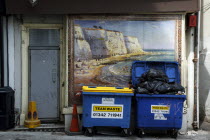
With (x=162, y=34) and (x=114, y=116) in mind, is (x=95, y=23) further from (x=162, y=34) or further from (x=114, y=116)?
(x=114, y=116)

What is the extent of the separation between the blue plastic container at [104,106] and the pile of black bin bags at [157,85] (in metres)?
0.35

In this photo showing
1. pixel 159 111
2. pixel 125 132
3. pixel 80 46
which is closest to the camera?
pixel 159 111

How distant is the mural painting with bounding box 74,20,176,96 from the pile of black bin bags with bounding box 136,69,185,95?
1.88 ft

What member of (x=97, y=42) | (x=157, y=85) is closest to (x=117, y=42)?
(x=97, y=42)

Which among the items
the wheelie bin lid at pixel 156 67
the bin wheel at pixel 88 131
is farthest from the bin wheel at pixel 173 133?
the bin wheel at pixel 88 131

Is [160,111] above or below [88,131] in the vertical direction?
above

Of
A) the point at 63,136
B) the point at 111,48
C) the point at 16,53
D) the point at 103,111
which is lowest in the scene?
the point at 63,136

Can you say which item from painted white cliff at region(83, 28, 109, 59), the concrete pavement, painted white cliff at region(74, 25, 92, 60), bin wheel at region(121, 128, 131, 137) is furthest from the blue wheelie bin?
painted white cliff at region(74, 25, 92, 60)

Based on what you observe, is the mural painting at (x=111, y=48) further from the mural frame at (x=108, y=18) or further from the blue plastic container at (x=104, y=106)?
the blue plastic container at (x=104, y=106)

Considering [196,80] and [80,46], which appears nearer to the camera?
[80,46]

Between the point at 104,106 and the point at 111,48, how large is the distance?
158cm

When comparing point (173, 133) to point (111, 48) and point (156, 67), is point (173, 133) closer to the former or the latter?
point (156, 67)

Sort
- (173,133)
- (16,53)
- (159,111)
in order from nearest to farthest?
(159,111)
(173,133)
(16,53)

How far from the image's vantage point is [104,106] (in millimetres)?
7828
